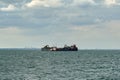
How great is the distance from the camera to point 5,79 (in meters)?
71.9

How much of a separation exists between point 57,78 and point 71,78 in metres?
2.88

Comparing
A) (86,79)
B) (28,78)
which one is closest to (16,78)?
(28,78)

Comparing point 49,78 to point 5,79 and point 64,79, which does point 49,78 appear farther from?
point 5,79

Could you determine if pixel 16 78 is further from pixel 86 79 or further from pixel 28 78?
pixel 86 79

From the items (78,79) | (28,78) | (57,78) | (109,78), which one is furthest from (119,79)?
(28,78)

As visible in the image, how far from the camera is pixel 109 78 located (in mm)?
72375

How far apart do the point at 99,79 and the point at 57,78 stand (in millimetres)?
8581

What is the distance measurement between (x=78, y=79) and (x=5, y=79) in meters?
14.5

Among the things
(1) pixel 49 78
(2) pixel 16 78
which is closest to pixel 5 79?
(2) pixel 16 78

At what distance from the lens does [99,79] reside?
235 feet

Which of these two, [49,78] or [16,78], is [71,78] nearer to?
[49,78]

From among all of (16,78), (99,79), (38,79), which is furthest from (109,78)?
(16,78)

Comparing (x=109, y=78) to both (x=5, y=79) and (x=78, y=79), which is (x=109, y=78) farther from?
(x=5, y=79)

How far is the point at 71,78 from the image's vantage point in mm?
73875
